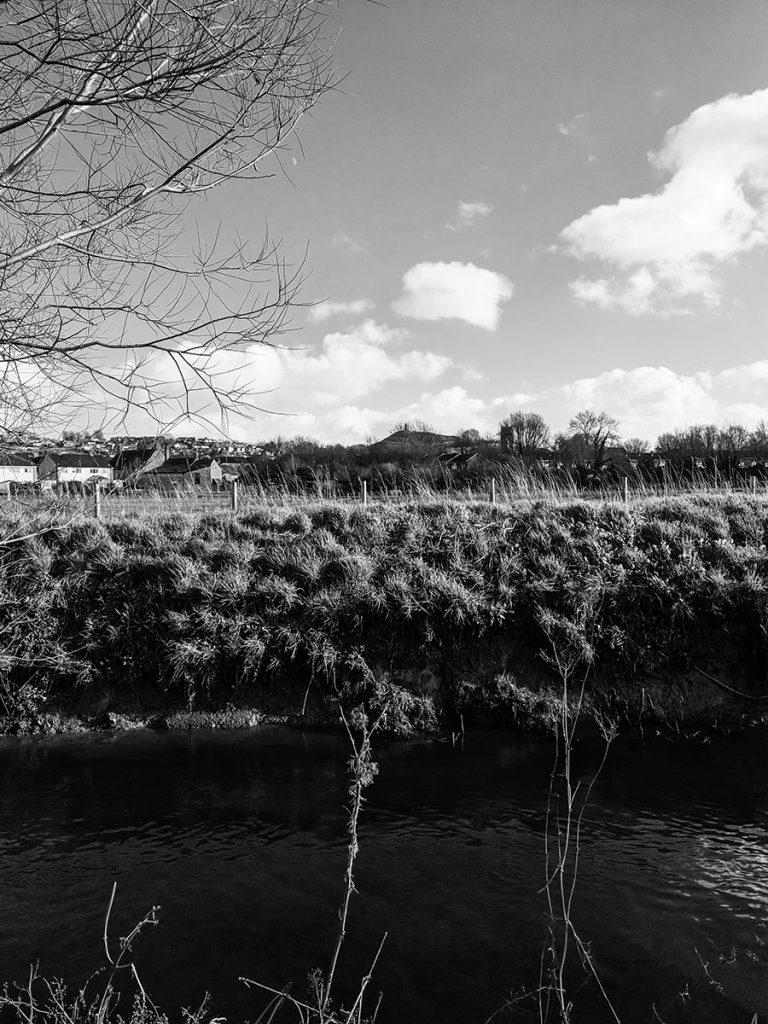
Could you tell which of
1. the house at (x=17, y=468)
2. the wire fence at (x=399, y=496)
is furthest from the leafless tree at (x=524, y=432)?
the house at (x=17, y=468)

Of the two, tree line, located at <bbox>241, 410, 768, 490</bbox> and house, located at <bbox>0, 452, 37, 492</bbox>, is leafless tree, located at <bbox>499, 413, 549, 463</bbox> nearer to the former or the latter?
tree line, located at <bbox>241, 410, 768, 490</bbox>

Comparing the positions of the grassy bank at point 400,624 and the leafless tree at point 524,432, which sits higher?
the leafless tree at point 524,432

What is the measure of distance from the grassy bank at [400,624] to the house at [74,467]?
Result: 5755mm

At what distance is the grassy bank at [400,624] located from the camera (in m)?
9.00

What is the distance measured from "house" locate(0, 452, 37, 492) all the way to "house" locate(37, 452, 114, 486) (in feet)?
0.19

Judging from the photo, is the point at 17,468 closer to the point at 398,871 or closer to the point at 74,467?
the point at 74,467

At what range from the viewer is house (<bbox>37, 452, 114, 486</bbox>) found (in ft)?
10.4

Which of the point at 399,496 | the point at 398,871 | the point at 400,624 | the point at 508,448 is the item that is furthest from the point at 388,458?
the point at 398,871

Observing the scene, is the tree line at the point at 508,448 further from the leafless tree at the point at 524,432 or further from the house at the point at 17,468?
the house at the point at 17,468

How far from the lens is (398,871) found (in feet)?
17.6

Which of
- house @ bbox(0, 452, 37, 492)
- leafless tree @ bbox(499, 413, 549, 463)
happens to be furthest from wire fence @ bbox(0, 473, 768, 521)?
leafless tree @ bbox(499, 413, 549, 463)

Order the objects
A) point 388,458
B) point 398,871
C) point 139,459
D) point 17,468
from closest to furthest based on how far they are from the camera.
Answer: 1. point 139,459
2. point 17,468
3. point 398,871
4. point 388,458

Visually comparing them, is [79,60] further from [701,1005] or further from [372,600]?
[372,600]

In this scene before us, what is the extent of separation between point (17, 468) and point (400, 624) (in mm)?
6520
